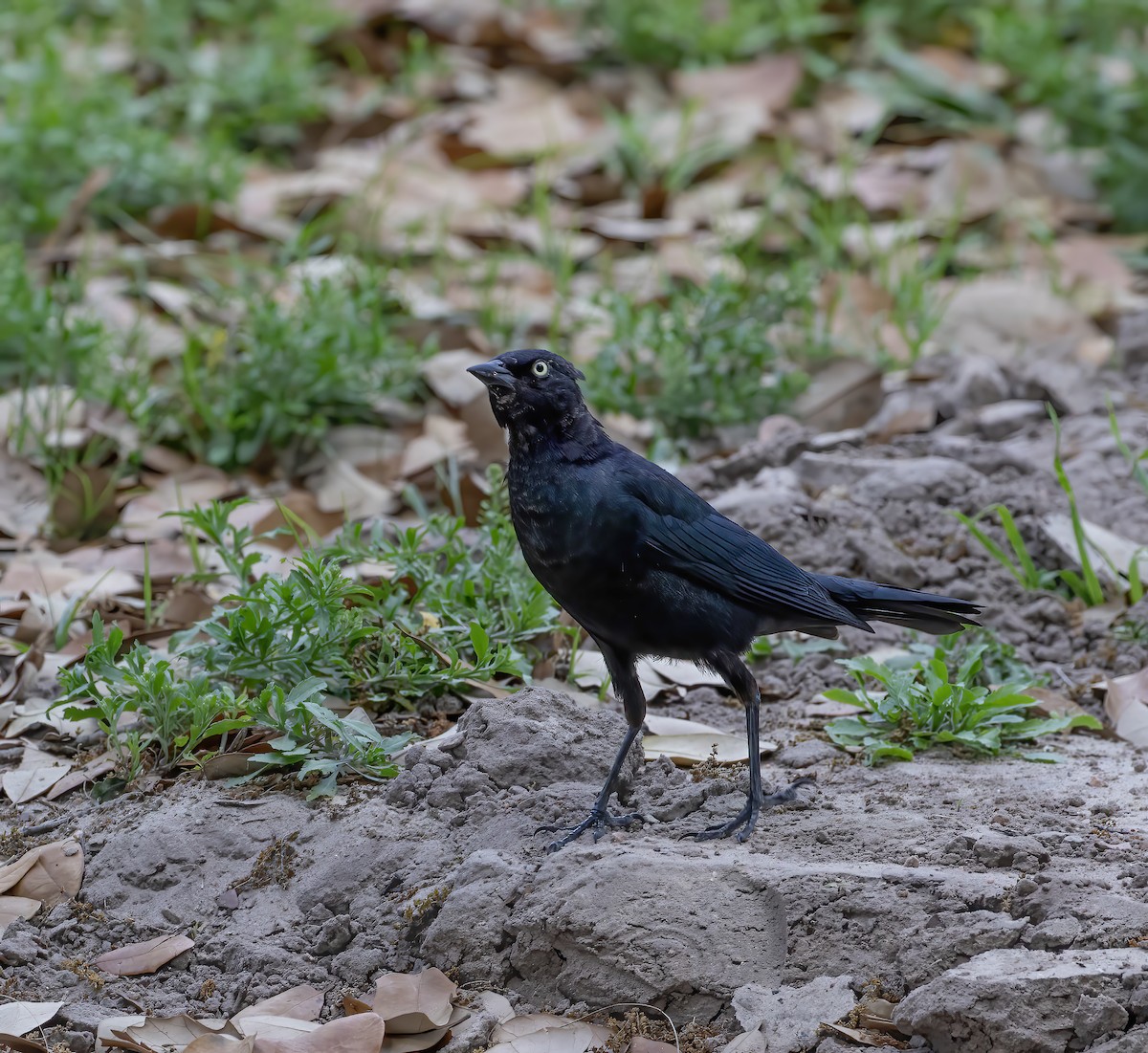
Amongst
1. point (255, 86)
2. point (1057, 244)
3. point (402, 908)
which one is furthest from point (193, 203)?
point (402, 908)

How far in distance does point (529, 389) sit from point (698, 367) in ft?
7.21

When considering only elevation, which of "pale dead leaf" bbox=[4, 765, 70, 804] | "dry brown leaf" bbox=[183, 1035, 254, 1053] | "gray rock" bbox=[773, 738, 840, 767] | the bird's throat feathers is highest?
the bird's throat feathers

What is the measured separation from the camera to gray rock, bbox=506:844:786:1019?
263 cm

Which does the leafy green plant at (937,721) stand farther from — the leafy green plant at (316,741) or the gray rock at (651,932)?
the leafy green plant at (316,741)

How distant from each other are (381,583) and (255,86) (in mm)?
4764

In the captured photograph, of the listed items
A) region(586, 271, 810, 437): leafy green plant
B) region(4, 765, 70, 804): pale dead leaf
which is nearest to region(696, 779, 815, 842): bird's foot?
region(4, 765, 70, 804): pale dead leaf

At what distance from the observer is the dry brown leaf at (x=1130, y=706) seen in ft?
11.6

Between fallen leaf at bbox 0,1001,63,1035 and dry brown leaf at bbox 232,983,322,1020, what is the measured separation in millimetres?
321

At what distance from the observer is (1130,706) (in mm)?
3602

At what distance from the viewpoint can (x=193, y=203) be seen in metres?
6.32

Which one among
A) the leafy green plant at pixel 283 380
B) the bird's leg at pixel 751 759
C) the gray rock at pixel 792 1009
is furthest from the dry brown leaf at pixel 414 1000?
the leafy green plant at pixel 283 380

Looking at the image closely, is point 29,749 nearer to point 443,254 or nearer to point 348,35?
point 443,254

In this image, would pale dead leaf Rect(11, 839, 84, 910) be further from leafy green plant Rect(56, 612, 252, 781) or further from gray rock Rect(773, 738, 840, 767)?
gray rock Rect(773, 738, 840, 767)

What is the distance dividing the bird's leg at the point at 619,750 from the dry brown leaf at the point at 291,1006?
525 mm
